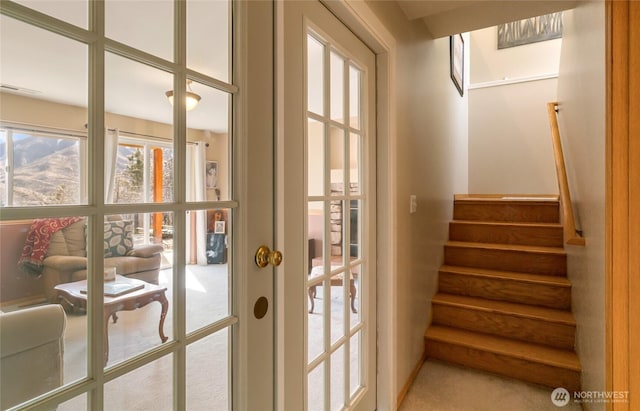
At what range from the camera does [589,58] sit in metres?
1.67

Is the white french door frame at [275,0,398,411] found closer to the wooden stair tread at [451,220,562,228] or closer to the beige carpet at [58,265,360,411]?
the beige carpet at [58,265,360,411]

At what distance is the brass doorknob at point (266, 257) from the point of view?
3.12 ft

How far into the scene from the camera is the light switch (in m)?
A: 2.06

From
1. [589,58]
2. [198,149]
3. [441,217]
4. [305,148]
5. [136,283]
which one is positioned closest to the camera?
[136,283]

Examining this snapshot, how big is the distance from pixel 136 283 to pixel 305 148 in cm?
72

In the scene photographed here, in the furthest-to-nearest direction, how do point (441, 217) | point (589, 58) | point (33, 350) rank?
point (441, 217), point (589, 58), point (33, 350)

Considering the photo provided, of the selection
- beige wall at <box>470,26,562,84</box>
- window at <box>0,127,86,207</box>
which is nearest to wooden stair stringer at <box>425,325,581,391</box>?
window at <box>0,127,86,207</box>

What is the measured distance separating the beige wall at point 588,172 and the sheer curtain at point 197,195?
159cm

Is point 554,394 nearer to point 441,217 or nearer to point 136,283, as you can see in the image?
point 441,217

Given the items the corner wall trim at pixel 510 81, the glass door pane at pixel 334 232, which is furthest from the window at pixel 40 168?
the corner wall trim at pixel 510 81

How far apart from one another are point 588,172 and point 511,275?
4.00 ft

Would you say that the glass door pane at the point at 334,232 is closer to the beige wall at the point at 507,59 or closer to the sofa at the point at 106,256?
the sofa at the point at 106,256

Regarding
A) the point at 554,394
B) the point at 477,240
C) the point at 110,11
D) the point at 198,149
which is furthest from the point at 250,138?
the point at 477,240

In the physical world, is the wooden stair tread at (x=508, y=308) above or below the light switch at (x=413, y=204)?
below
